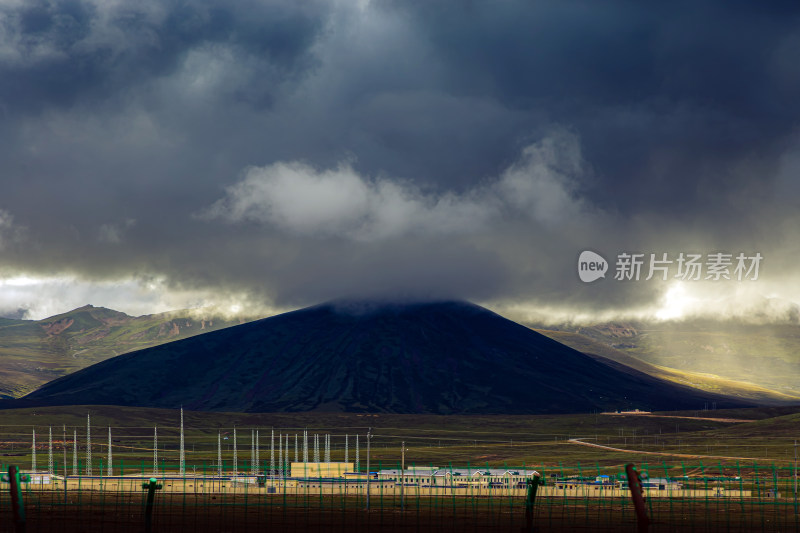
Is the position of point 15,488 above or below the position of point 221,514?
above

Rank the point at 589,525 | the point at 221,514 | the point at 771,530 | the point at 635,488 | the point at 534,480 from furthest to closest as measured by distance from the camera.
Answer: the point at 221,514
the point at 589,525
the point at 771,530
the point at 534,480
the point at 635,488

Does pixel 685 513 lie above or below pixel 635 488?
below

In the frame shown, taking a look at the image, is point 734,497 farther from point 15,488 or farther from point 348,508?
point 15,488

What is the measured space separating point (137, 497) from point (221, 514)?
150 ft

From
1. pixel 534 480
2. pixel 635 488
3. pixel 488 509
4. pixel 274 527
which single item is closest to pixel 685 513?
pixel 488 509

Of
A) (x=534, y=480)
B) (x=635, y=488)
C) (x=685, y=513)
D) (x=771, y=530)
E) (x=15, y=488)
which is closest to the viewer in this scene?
(x=635, y=488)

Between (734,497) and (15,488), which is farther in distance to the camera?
(734,497)

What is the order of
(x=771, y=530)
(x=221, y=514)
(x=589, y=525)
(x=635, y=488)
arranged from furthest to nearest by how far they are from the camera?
(x=221, y=514) < (x=589, y=525) < (x=771, y=530) < (x=635, y=488)

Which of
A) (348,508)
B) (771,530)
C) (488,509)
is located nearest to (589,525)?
(771,530)

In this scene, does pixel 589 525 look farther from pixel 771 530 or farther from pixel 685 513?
pixel 685 513

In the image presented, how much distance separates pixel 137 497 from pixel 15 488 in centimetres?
13821

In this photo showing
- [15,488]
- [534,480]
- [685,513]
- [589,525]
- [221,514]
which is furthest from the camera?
[685,513]

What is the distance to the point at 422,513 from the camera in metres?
136

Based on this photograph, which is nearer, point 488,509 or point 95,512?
point 95,512
